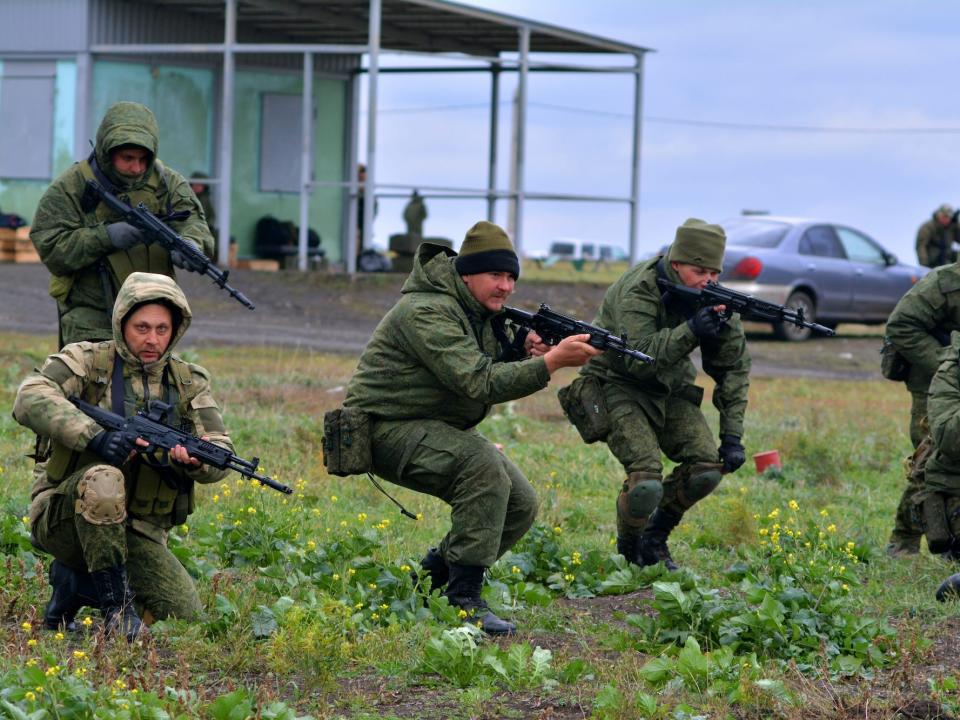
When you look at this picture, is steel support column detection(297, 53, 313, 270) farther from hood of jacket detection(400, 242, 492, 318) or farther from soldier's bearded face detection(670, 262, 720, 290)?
hood of jacket detection(400, 242, 492, 318)

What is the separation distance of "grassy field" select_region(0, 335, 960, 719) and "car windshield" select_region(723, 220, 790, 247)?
12548 mm

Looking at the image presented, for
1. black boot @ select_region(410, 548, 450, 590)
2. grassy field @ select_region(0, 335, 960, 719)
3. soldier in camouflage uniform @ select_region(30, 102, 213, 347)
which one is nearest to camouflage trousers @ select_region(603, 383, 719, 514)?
grassy field @ select_region(0, 335, 960, 719)

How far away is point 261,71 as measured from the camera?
2436cm

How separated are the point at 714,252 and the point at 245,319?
13814 mm

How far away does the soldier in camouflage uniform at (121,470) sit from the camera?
5.67 metres

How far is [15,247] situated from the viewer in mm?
23266

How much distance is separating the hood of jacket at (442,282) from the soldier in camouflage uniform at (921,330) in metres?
2.70

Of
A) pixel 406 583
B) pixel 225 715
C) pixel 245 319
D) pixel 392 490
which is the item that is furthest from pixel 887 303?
pixel 225 715

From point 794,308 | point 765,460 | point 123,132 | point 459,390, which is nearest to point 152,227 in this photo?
point 123,132

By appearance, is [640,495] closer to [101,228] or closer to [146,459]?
[146,459]

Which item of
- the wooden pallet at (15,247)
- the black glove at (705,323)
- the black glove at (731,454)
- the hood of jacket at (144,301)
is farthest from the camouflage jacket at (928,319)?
the wooden pallet at (15,247)

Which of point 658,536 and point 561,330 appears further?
point 658,536

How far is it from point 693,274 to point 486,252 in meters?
1.40

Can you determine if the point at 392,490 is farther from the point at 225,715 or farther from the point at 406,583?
the point at 225,715
